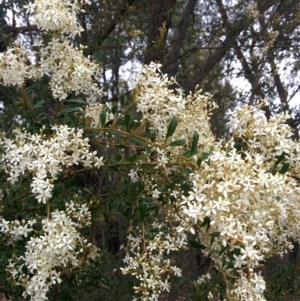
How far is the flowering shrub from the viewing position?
1.66m

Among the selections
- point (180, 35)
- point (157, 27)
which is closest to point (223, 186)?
point (157, 27)

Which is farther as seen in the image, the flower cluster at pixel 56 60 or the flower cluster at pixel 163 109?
the flower cluster at pixel 56 60

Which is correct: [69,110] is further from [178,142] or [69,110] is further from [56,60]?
[178,142]

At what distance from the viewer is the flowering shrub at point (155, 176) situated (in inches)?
65.2

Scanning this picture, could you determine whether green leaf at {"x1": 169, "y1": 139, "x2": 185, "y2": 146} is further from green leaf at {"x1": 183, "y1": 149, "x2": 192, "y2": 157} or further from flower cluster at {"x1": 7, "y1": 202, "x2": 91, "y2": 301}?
flower cluster at {"x1": 7, "y1": 202, "x2": 91, "y2": 301}

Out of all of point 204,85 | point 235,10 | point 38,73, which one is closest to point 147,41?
point 204,85

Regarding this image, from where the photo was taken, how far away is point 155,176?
7.54 feet

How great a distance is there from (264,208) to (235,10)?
3.50 m

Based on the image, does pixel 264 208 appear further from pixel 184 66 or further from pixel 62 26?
pixel 184 66

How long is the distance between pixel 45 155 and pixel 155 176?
602 mm

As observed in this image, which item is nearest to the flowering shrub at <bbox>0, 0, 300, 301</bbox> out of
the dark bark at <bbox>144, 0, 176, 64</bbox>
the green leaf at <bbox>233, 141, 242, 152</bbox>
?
the green leaf at <bbox>233, 141, 242, 152</bbox>

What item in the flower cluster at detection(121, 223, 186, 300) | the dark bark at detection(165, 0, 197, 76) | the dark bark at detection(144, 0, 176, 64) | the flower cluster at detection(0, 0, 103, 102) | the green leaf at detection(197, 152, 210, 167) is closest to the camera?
the green leaf at detection(197, 152, 210, 167)

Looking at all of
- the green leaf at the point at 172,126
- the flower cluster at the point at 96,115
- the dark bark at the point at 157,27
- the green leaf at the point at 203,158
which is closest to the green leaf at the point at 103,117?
the flower cluster at the point at 96,115

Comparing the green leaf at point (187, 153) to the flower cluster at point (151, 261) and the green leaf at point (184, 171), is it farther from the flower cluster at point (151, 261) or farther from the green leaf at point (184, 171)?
the flower cluster at point (151, 261)
